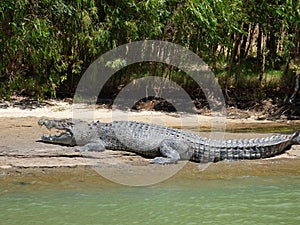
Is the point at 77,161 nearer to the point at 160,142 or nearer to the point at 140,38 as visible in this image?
the point at 160,142

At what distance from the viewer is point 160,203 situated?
5863mm

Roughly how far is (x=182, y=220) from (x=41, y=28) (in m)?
6.52

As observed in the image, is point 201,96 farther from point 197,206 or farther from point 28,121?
point 197,206

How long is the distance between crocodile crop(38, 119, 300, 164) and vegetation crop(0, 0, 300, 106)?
3220mm

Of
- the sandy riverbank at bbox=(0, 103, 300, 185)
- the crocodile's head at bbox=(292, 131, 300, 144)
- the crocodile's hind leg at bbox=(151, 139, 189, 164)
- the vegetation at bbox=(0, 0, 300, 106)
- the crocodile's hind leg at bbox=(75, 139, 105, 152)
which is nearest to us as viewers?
the sandy riverbank at bbox=(0, 103, 300, 185)

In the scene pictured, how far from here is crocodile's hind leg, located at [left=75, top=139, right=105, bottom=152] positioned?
7996mm

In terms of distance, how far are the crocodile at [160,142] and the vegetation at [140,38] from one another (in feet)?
10.6

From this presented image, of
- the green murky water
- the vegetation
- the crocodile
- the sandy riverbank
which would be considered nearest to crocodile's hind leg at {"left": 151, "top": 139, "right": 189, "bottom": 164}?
the crocodile

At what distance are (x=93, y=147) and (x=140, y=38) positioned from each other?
5.17 m

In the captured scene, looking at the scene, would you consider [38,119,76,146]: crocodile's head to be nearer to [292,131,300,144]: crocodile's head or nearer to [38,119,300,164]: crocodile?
[38,119,300,164]: crocodile

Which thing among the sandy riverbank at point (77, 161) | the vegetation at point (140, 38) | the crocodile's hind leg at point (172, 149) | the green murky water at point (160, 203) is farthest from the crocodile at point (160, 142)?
the vegetation at point (140, 38)

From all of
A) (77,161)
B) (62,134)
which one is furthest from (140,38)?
(77,161)

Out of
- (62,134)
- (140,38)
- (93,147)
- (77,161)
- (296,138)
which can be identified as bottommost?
(77,161)

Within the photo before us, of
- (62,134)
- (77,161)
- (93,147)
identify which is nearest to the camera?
(77,161)
